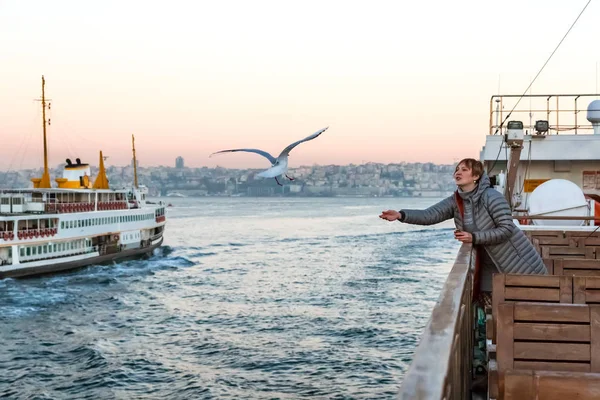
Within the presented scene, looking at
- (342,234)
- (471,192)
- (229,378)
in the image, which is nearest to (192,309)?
(229,378)

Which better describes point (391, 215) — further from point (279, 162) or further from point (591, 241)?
point (591, 241)

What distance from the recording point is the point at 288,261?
52.1 m

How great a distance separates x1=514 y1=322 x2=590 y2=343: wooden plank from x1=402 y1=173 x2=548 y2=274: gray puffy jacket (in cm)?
152

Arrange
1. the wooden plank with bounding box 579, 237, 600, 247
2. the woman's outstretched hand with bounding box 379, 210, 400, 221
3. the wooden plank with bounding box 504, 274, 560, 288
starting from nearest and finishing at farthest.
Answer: the wooden plank with bounding box 504, 274, 560, 288
the woman's outstretched hand with bounding box 379, 210, 400, 221
the wooden plank with bounding box 579, 237, 600, 247

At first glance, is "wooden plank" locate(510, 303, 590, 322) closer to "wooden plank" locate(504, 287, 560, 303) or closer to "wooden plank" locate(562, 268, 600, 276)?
"wooden plank" locate(504, 287, 560, 303)

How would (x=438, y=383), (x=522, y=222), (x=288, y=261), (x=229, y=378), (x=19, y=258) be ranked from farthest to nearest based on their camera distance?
(x=288, y=261) → (x=19, y=258) → (x=229, y=378) → (x=522, y=222) → (x=438, y=383)

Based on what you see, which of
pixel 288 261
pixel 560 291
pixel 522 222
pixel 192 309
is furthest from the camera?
pixel 288 261

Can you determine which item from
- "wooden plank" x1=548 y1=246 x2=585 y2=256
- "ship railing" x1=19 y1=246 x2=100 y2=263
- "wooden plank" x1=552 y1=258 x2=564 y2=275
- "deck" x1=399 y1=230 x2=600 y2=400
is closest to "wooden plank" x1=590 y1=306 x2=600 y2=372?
"deck" x1=399 y1=230 x2=600 y2=400

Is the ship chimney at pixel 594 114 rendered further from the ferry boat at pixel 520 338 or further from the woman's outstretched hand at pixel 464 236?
the woman's outstretched hand at pixel 464 236

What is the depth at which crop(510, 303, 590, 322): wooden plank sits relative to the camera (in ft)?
11.7

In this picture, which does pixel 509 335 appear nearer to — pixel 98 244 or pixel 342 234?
pixel 98 244

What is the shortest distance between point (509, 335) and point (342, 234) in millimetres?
78795

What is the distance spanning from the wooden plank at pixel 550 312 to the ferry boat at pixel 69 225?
3771cm

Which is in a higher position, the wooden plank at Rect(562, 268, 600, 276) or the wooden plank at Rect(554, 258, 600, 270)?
the wooden plank at Rect(554, 258, 600, 270)
